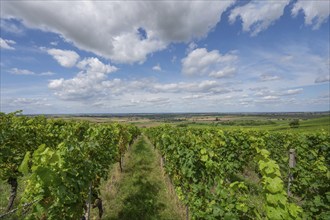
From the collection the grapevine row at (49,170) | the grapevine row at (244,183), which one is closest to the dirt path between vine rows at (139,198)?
the grapevine row at (244,183)

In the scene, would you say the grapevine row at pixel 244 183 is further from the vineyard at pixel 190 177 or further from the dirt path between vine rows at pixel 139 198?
the dirt path between vine rows at pixel 139 198


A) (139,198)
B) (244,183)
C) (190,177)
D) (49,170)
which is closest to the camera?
(49,170)

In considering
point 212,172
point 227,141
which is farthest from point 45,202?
point 227,141

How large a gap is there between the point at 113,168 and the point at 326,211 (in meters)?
11.7

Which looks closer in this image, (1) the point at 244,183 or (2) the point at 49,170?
(2) the point at 49,170

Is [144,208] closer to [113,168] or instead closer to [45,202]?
[45,202]

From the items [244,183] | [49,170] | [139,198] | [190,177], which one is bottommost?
[139,198]

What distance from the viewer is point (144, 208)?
786 centimetres

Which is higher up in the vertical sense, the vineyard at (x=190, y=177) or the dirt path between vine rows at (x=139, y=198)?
the vineyard at (x=190, y=177)

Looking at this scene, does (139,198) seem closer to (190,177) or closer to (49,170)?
(190,177)

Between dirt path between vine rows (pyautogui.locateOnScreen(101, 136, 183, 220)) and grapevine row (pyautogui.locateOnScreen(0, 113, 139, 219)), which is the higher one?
grapevine row (pyautogui.locateOnScreen(0, 113, 139, 219))

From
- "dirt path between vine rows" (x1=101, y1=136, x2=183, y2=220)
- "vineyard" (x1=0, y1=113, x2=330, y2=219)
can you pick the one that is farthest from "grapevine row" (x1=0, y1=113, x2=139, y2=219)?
"dirt path between vine rows" (x1=101, y1=136, x2=183, y2=220)

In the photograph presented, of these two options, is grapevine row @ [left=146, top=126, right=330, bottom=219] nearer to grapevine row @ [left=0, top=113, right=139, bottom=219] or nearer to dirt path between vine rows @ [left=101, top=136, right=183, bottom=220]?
dirt path between vine rows @ [left=101, top=136, right=183, bottom=220]

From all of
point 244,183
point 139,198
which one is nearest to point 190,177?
point 244,183
